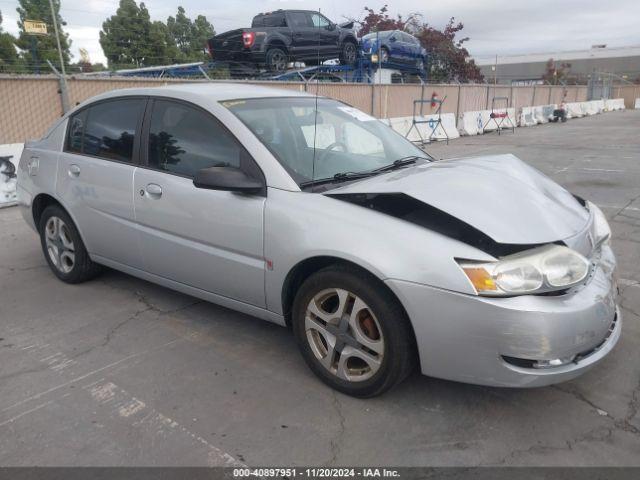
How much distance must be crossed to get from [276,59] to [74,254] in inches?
399

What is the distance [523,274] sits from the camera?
91.0 inches

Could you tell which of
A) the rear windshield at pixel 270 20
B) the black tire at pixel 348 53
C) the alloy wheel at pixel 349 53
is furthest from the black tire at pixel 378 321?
the alloy wheel at pixel 349 53

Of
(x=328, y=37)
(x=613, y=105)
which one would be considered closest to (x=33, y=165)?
(x=328, y=37)

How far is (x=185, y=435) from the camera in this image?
2.51 m

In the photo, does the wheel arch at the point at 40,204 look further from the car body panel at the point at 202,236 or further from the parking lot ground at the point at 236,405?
the car body panel at the point at 202,236

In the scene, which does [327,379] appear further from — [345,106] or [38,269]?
[38,269]

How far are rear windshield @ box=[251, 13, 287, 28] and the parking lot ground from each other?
1140 centimetres

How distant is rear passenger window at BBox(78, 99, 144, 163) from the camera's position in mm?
3744

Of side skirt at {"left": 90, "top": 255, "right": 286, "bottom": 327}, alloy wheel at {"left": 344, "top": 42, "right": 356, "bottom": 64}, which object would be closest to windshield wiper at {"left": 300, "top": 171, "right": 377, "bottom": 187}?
side skirt at {"left": 90, "top": 255, "right": 286, "bottom": 327}

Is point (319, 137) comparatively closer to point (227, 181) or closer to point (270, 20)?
point (227, 181)

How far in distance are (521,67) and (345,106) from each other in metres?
88.8

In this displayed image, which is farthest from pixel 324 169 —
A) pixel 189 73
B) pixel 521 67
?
pixel 521 67

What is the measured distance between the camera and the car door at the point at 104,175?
3.70 metres

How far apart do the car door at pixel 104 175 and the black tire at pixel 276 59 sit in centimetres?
942
